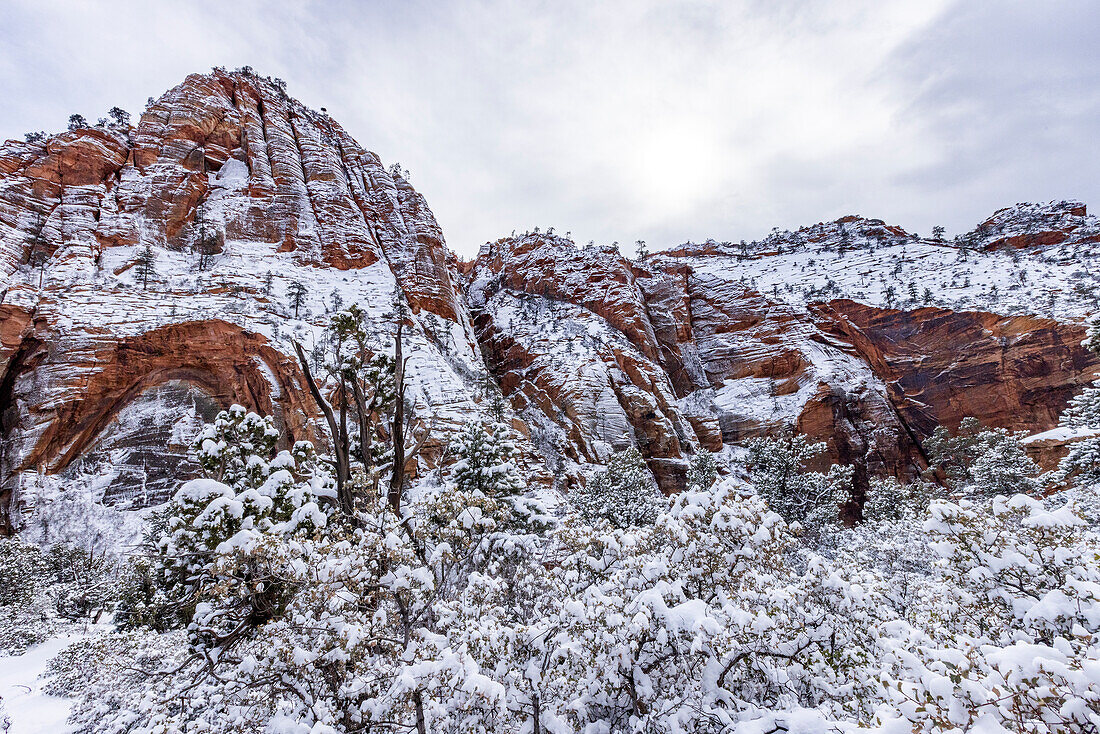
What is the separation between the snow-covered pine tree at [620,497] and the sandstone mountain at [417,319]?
168 inches

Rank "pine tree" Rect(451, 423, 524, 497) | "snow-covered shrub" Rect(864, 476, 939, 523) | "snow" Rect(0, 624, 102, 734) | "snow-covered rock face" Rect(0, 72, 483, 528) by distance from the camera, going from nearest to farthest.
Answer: "snow" Rect(0, 624, 102, 734), "pine tree" Rect(451, 423, 524, 497), "snow-covered shrub" Rect(864, 476, 939, 523), "snow-covered rock face" Rect(0, 72, 483, 528)

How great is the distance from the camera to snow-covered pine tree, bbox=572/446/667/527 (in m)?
25.4

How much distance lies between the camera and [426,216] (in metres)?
60.4

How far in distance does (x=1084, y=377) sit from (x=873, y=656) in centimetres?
5763

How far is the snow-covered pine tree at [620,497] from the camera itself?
25.4 meters

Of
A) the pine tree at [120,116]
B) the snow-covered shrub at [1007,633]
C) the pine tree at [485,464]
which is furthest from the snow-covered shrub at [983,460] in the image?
the pine tree at [120,116]

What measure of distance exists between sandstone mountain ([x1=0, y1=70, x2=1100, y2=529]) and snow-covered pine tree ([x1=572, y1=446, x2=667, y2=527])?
14.0 ft

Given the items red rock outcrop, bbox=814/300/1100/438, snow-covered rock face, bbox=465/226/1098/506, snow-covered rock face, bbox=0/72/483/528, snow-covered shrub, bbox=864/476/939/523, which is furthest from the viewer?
snow-covered rock face, bbox=465/226/1098/506

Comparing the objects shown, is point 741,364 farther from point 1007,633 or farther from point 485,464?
point 1007,633

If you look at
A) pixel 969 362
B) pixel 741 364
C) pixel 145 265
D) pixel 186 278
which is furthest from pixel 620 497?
pixel 969 362

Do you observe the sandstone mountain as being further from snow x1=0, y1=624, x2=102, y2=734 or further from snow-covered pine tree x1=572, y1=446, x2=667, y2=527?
snow x1=0, y1=624, x2=102, y2=734

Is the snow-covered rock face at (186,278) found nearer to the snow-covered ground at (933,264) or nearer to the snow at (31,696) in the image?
the snow at (31,696)

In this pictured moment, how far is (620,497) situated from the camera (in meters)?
27.2

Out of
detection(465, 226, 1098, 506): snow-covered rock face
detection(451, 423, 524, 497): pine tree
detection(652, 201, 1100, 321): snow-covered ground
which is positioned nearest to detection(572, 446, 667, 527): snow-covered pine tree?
detection(465, 226, 1098, 506): snow-covered rock face
